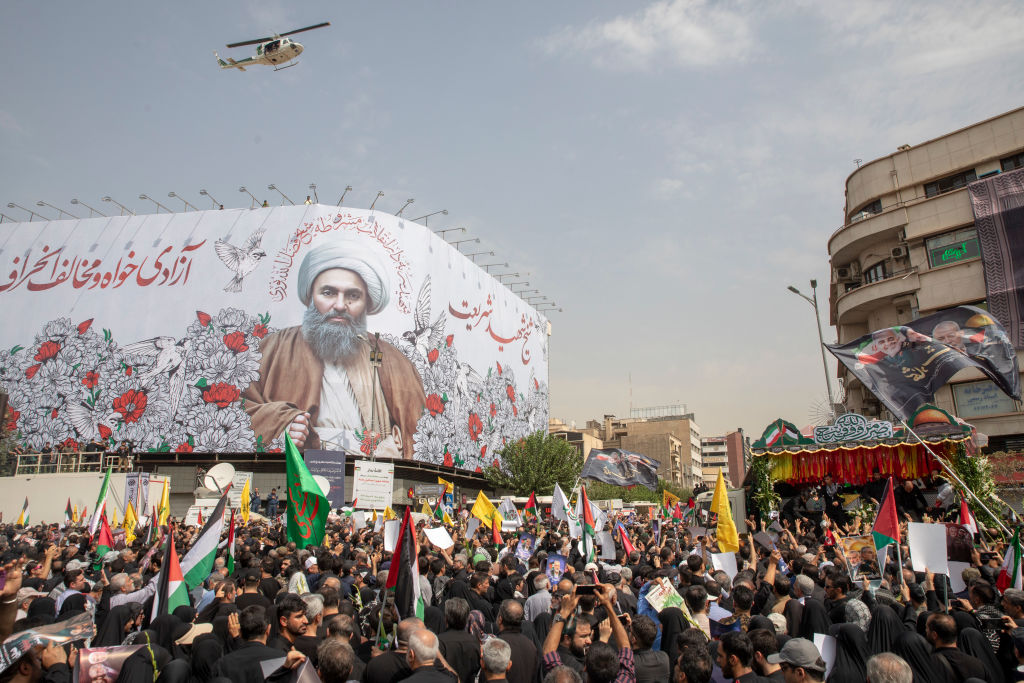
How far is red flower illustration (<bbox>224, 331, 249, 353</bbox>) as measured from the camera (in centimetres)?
4243

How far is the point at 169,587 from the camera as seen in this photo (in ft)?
21.0

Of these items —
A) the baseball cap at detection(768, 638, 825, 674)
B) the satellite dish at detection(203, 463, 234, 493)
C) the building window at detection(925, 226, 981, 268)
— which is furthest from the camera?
the building window at detection(925, 226, 981, 268)

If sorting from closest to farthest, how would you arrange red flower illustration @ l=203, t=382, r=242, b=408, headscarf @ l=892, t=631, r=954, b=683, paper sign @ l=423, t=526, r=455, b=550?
headscarf @ l=892, t=631, r=954, b=683, paper sign @ l=423, t=526, r=455, b=550, red flower illustration @ l=203, t=382, r=242, b=408

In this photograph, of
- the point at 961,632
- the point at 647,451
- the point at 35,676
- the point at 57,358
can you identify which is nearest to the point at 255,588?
the point at 35,676

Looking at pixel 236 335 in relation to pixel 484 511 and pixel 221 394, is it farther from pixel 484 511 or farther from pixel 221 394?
pixel 484 511

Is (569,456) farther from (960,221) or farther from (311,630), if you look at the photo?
(311,630)

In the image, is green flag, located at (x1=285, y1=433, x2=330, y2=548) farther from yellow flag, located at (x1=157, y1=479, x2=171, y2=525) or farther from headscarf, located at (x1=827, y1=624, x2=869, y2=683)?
yellow flag, located at (x1=157, y1=479, x2=171, y2=525)

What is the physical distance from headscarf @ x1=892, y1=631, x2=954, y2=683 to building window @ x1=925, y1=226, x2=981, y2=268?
33689 millimetres

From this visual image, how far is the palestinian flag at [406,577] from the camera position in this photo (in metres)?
5.84

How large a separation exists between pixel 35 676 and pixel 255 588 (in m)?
2.84

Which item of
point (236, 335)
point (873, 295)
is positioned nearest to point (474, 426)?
point (236, 335)

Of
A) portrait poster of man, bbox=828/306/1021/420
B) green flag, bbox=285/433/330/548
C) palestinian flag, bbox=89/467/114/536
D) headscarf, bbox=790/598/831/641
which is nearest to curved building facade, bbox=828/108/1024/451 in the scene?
portrait poster of man, bbox=828/306/1021/420

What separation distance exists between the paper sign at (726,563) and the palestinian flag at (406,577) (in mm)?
4292

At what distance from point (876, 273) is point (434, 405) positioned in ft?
88.8
